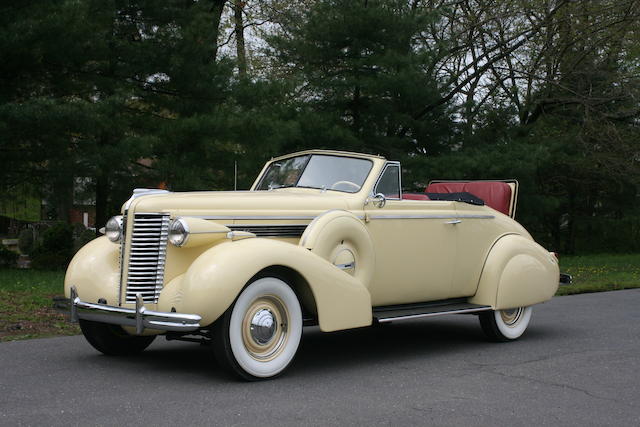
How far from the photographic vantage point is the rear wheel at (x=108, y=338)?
7.03 metres

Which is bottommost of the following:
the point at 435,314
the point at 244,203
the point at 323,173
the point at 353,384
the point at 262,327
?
the point at 353,384

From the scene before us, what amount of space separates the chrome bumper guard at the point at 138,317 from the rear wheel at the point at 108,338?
24.6 inches

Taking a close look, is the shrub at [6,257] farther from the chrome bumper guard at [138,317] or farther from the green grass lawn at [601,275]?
the chrome bumper guard at [138,317]

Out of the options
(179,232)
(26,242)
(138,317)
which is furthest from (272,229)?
(26,242)

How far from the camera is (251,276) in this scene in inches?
233

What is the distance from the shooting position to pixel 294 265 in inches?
245

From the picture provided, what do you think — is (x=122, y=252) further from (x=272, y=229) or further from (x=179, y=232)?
(x=272, y=229)

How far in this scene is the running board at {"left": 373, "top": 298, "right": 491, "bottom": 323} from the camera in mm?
7191

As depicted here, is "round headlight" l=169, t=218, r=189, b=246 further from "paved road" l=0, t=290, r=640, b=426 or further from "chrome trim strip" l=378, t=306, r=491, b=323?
"chrome trim strip" l=378, t=306, r=491, b=323

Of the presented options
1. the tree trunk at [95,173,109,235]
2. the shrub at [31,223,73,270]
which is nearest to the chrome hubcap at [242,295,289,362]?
the shrub at [31,223,73,270]

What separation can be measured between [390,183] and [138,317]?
3.04m

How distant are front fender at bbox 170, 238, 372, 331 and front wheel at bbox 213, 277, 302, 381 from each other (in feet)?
0.53

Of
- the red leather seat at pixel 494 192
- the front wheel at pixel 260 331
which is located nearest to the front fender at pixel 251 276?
the front wheel at pixel 260 331

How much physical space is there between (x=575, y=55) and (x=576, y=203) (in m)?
10.3
